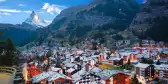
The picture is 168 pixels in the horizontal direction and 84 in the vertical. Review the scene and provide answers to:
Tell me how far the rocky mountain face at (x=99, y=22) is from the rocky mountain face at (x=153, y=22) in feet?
32.1

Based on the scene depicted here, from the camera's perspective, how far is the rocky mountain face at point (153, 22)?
10425 centimetres

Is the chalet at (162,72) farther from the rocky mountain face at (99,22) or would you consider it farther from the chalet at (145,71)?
the rocky mountain face at (99,22)

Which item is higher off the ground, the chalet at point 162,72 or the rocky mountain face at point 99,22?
the rocky mountain face at point 99,22

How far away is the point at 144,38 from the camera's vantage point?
348 feet

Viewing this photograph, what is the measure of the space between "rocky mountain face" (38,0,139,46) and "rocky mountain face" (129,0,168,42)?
32.1ft

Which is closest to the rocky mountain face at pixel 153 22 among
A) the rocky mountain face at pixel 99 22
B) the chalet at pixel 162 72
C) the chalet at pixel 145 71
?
the rocky mountain face at pixel 99 22

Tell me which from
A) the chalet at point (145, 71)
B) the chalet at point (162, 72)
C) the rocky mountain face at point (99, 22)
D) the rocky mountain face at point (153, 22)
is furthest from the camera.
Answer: the rocky mountain face at point (99, 22)

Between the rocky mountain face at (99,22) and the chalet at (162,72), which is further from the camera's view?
the rocky mountain face at (99,22)

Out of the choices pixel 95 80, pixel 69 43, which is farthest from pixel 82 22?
pixel 95 80

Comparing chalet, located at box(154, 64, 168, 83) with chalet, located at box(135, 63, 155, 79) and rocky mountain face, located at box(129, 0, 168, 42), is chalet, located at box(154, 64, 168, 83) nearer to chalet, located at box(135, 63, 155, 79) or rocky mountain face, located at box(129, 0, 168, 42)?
chalet, located at box(135, 63, 155, 79)

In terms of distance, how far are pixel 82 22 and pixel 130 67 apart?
89.5 m

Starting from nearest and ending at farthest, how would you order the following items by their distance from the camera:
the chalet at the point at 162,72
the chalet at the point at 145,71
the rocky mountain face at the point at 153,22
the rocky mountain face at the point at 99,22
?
the chalet at the point at 162,72 < the chalet at the point at 145,71 < the rocky mountain face at the point at 153,22 < the rocky mountain face at the point at 99,22

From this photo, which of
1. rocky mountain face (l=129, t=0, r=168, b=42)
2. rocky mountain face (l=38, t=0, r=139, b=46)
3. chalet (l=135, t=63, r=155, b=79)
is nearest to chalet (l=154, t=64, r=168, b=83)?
chalet (l=135, t=63, r=155, b=79)

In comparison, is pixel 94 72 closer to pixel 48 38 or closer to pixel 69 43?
pixel 69 43
